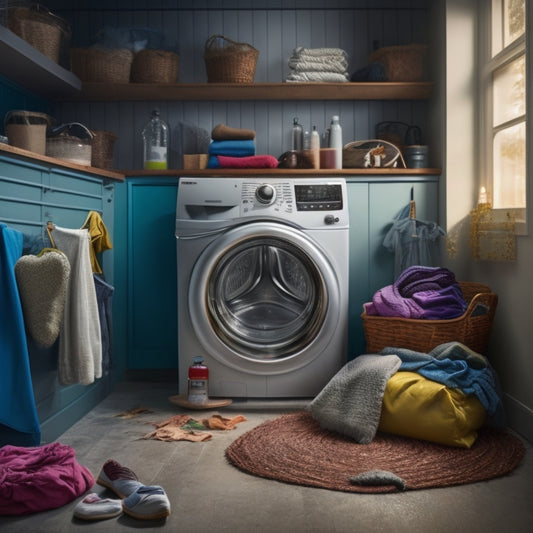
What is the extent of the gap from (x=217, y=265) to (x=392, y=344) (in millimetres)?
812

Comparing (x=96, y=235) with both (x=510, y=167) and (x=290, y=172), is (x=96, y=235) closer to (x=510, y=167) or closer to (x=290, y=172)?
(x=290, y=172)

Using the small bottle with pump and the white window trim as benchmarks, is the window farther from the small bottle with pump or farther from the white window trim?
the small bottle with pump

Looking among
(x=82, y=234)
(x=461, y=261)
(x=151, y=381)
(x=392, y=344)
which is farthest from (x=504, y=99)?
(x=151, y=381)

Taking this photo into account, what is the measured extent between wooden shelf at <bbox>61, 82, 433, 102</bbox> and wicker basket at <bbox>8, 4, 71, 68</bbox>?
43 centimetres

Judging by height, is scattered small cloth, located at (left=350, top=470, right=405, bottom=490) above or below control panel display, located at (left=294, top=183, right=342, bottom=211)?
below

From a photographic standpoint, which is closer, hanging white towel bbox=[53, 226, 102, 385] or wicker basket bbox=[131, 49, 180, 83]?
hanging white towel bbox=[53, 226, 102, 385]

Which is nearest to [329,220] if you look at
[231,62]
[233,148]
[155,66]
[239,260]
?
[239,260]

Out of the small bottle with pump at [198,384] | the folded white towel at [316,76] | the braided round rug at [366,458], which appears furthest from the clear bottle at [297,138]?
the braided round rug at [366,458]

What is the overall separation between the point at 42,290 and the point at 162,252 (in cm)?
135

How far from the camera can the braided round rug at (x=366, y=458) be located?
2133 mm

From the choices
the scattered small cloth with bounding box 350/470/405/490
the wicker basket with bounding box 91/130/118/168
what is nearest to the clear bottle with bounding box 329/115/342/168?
the wicker basket with bounding box 91/130/118/168

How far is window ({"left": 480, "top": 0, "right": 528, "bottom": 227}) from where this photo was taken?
9.38 ft

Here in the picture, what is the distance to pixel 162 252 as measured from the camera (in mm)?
3527

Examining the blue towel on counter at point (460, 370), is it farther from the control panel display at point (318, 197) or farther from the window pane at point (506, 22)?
the window pane at point (506, 22)
